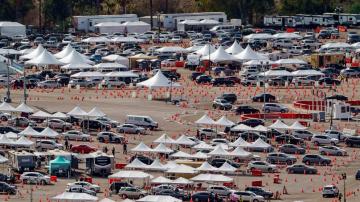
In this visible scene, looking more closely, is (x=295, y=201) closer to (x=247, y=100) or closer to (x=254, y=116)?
(x=254, y=116)

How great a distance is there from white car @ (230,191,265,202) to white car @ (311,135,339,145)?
16.2 meters

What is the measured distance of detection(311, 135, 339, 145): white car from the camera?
86.3m

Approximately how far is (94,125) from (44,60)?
27.9 metres

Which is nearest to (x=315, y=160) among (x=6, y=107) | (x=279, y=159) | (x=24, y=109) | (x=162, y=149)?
(x=279, y=159)

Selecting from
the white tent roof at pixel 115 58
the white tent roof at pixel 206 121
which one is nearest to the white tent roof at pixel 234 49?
the white tent roof at pixel 115 58

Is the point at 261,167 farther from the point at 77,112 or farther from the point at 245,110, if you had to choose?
the point at 245,110

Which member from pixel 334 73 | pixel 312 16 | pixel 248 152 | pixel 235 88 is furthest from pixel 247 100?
pixel 312 16

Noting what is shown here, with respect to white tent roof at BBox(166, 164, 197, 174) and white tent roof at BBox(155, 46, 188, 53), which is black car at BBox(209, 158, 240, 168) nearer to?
white tent roof at BBox(166, 164, 197, 174)

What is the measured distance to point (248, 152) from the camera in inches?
3241

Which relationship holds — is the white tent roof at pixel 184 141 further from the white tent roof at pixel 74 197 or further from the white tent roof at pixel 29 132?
the white tent roof at pixel 74 197

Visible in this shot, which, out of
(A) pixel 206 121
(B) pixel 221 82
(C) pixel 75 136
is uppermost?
(A) pixel 206 121

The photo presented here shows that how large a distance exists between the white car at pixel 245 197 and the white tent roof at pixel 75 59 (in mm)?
49030

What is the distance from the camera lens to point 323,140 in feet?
283

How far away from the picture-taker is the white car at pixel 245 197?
2763 inches
